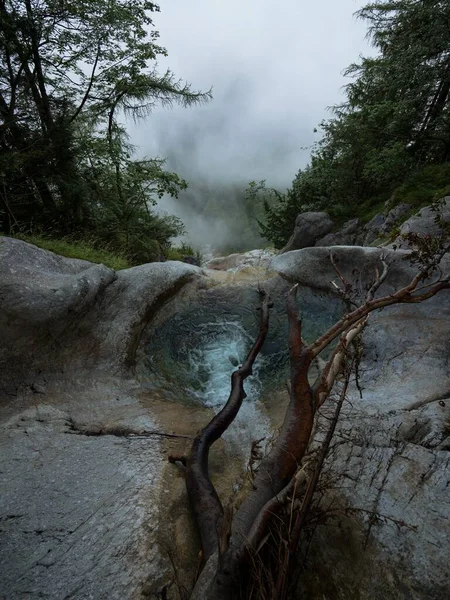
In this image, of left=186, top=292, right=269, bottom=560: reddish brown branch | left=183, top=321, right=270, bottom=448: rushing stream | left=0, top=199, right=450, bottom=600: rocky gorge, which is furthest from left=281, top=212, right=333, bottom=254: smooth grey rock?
left=186, top=292, right=269, bottom=560: reddish brown branch

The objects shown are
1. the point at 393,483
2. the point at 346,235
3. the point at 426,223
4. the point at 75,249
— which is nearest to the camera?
the point at 393,483

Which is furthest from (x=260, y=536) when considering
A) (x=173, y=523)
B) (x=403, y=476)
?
(x=403, y=476)

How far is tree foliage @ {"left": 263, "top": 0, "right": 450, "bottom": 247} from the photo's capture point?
10.0m

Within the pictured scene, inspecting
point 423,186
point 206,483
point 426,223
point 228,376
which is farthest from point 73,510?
point 423,186

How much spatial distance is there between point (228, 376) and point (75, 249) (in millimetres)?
6157

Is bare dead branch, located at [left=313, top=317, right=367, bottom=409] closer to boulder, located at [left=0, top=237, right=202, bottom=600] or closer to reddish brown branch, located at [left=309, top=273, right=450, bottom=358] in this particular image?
reddish brown branch, located at [left=309, top=273, right=450, bottom=358]

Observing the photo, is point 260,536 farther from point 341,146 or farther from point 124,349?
point 341,146

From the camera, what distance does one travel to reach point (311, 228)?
15367 mm

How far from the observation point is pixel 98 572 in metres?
2.53

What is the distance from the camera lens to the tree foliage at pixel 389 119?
394 inches

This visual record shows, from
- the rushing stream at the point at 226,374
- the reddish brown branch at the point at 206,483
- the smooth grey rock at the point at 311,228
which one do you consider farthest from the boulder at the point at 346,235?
the reddish brown branch at the point at 206,483

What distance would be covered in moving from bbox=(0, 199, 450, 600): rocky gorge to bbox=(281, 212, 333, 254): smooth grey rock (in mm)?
6957

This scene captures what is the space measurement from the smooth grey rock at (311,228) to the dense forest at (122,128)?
661mm

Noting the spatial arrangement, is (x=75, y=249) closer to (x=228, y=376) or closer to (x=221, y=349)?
(x=221, y=349)
